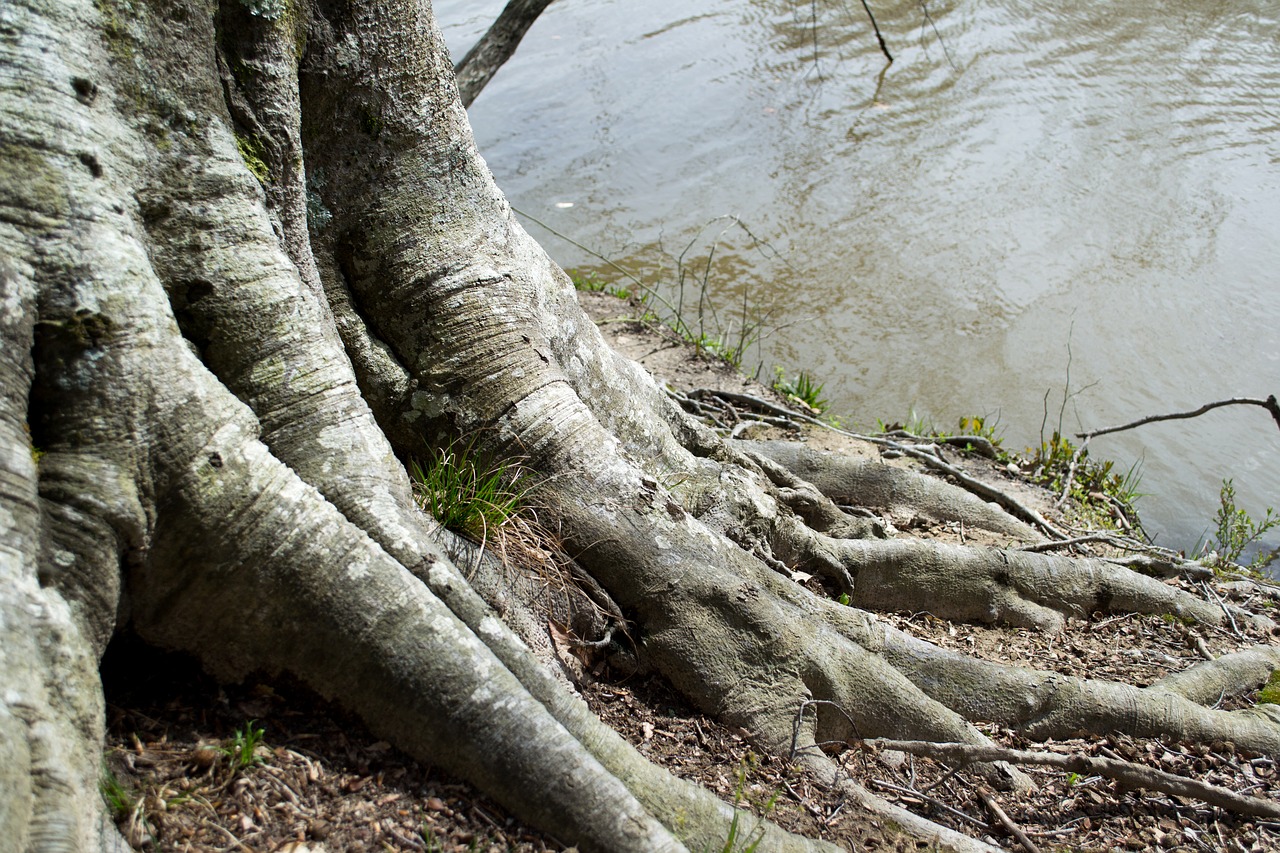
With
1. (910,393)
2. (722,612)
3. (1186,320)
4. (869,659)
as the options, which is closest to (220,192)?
(722,612)

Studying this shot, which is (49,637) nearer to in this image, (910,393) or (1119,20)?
(910,393)

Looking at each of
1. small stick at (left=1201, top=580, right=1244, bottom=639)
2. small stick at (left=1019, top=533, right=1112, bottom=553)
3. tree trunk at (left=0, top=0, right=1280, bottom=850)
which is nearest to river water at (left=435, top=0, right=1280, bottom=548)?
small stick at (left=1201, top=580, right=1244, bottom=639)

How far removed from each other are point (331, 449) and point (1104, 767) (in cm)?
266

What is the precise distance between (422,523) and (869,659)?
161cm

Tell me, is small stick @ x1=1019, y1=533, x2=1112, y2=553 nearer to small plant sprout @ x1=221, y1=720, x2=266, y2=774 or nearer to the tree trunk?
the tree trunk

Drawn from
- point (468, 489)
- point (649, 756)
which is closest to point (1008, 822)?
point (649, 756)

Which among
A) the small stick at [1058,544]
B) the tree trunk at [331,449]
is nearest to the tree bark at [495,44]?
the tree trunk at [331,449]

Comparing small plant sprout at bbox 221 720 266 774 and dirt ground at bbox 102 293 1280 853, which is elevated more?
small plant sprout at bbox 221 720 266 774

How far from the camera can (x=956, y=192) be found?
394 inches

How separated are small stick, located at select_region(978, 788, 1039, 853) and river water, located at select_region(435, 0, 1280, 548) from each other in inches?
155

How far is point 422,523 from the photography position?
2652 mm

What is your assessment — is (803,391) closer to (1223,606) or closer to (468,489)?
(1223,606)

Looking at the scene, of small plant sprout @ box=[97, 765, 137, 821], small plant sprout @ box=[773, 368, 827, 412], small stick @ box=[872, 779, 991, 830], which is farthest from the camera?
small plant sprout @ box=[773, 368, 827, 412]

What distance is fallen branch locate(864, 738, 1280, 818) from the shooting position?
3119mm
